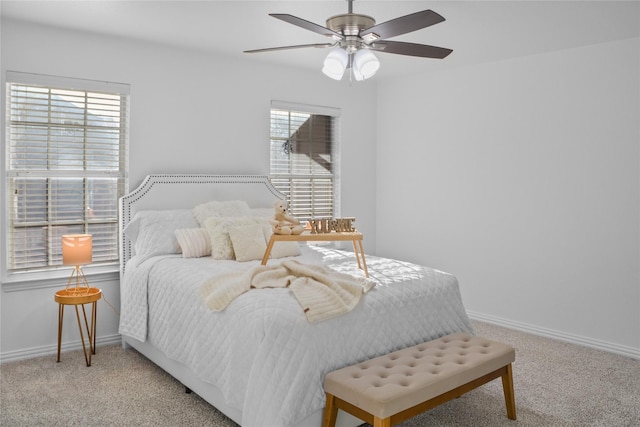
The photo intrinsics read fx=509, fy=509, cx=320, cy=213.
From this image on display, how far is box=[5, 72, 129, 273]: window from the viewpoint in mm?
3727

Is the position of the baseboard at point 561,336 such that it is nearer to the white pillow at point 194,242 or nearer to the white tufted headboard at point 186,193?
the white tufted headboard at point 186,193

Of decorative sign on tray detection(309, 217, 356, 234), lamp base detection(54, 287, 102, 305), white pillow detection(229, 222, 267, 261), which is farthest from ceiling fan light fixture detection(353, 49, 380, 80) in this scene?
lamp base detection(54, 287, 102, 305)

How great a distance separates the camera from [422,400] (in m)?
2.25

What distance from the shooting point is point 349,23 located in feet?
8.77

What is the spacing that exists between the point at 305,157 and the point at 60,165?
7.82 ft

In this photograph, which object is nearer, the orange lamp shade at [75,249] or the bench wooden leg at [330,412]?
the bench wooden leg at [330,412]

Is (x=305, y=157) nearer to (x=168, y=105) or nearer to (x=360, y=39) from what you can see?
(x=168, y=105)

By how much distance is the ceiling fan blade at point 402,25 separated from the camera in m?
2.33

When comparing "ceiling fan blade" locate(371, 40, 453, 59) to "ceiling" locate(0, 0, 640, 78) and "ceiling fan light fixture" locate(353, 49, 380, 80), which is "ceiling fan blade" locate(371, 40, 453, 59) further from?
"ceiling" locate(0, 0, 640, 78)

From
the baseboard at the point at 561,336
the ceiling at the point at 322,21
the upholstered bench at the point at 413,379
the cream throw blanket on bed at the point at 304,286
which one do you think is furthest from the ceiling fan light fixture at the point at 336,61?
the baseboard at the point at 561,336

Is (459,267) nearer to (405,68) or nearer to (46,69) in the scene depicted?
(405,68)

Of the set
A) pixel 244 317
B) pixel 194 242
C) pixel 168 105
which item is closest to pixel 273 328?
pixel 244 317

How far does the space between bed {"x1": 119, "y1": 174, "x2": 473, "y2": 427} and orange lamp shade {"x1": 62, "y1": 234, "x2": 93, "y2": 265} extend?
1.13 feet

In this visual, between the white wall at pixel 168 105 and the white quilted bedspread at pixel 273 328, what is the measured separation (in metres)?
0.70
